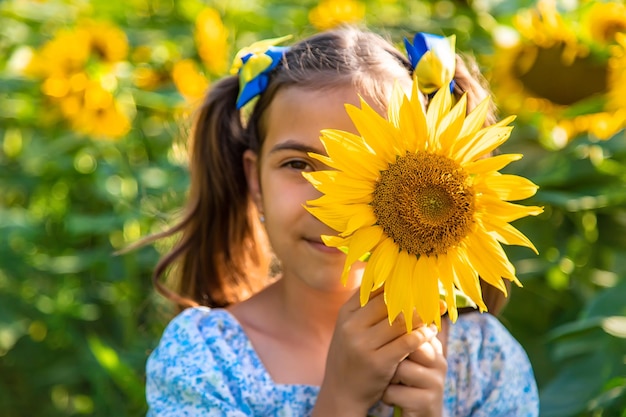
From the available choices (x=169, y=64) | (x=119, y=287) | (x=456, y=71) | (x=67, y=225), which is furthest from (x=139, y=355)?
(x=456, y=71)

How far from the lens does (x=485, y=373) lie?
1.82 meters

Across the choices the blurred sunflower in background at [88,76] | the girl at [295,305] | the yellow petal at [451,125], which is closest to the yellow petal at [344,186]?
the yellow petal at [451,125]

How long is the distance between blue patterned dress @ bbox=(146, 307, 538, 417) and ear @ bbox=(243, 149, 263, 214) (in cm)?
24

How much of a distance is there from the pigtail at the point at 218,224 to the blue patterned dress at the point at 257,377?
24 centimetres

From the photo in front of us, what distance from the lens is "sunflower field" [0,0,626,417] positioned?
2443mm

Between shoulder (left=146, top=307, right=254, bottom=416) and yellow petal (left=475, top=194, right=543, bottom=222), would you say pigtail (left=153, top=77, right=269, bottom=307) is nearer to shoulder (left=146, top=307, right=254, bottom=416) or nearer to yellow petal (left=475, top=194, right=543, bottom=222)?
shoulder (left=146, top=307, right=254, bottom=416)

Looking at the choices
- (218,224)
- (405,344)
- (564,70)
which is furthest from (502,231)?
(564,70)

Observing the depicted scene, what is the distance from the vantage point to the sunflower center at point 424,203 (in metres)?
1.25

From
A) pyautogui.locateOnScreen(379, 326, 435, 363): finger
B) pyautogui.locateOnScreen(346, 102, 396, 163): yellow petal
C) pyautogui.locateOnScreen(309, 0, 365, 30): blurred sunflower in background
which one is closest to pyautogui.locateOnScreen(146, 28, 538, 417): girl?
pyautogui.locateOnScreen(379, 326, 435, 363): finger

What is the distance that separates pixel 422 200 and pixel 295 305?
681 mm

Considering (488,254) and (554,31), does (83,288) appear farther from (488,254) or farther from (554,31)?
(488,254)

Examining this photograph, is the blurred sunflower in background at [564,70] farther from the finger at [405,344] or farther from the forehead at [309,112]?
the finger at [405,344]

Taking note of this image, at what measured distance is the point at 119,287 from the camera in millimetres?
2891

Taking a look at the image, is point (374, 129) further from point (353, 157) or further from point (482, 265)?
point (482, 265)
